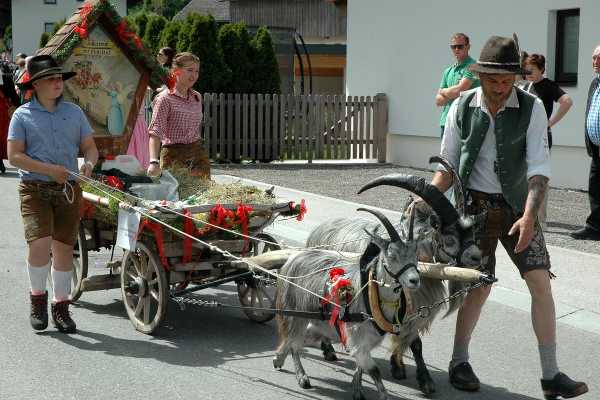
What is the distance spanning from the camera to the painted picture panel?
856 centimetres

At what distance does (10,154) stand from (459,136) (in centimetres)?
325

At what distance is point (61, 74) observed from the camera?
680cm

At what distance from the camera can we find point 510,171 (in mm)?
5398

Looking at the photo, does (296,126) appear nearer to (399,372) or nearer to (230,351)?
(230,351)

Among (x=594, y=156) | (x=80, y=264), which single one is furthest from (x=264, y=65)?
(x=80, y=264)

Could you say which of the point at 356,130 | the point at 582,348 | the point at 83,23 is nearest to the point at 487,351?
the point at 582,348

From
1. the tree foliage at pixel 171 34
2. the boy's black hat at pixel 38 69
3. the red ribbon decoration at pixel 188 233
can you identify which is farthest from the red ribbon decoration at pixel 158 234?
the tree foliage at pixel 171 34

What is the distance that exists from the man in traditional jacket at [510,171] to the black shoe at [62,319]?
309 centimetres

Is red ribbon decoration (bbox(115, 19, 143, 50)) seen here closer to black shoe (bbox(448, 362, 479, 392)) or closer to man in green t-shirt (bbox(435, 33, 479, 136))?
man in green t-shirt (bbox(435, 33, 479, 136))

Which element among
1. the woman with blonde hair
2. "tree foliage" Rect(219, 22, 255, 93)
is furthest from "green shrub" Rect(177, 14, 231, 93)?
the woman with blonde hair

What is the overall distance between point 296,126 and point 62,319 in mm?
13054

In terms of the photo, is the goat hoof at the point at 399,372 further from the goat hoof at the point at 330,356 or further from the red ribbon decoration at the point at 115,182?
the red ribbon decoration at the point at 115,182

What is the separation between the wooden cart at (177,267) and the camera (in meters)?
6.56

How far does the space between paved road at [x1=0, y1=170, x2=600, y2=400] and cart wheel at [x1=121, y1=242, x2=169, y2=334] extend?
13cm
